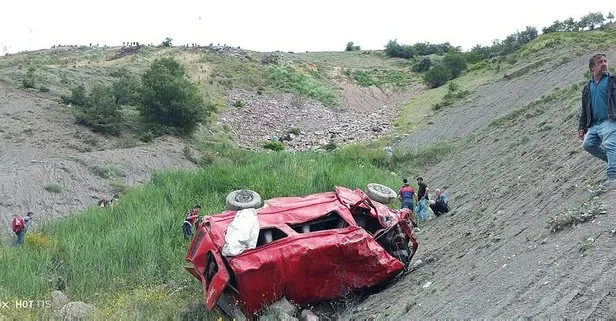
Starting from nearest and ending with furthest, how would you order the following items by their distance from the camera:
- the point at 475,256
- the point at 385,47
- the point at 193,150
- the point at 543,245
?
the point at 543,245 < the point at 475,256 < the point at 193,150 < the point at 385,47

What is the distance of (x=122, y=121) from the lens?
30.4m

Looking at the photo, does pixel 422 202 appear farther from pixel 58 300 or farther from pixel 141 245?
pixel 58 300

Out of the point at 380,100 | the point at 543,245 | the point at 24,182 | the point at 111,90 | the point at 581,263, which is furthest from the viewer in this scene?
the point at 380,100

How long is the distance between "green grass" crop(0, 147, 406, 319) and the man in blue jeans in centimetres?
623

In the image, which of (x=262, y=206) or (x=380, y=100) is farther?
(x=380, y=100)

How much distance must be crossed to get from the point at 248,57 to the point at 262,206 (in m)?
54.8

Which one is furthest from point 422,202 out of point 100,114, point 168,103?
point 100,114

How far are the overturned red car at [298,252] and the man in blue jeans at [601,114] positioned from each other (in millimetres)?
3000

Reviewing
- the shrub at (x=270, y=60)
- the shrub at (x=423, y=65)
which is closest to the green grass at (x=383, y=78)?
the shrub at (x=423, y=65)

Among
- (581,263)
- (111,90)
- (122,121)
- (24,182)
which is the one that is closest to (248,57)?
(111,90)

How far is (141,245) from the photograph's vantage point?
38.0ft

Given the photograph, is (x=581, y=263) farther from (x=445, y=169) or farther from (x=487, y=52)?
(x=487, y=52)

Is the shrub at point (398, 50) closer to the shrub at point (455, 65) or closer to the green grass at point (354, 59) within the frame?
the green grass at point (354, 59)

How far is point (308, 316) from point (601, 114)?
4.64 meters
